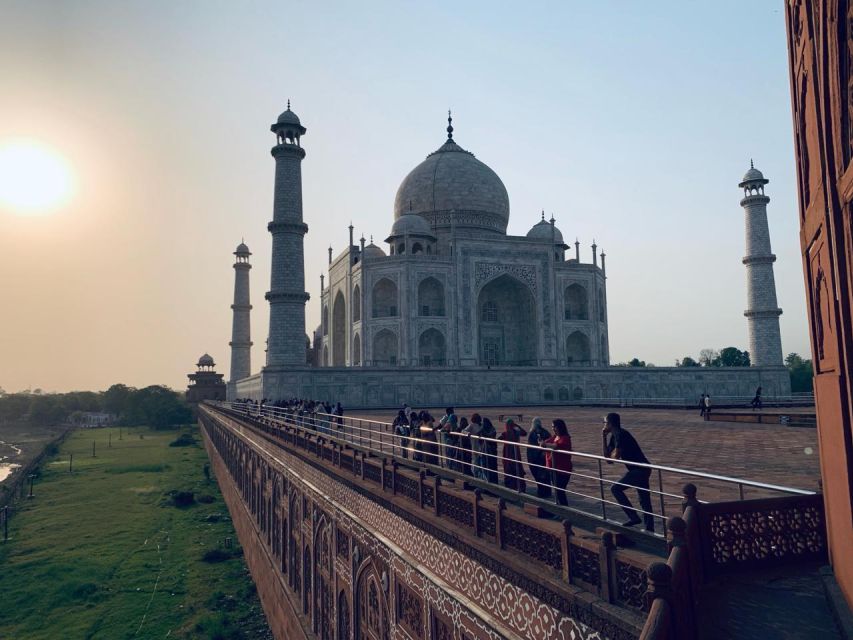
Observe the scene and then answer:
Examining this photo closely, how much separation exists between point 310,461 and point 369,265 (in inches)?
1113

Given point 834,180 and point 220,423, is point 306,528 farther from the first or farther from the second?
point 220,423

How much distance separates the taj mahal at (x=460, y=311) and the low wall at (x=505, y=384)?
0.07 m

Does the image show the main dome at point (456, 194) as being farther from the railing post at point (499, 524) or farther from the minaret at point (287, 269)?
the railing post at point (499, 524)

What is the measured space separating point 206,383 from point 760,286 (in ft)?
185

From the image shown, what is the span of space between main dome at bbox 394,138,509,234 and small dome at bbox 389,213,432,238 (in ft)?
8.19

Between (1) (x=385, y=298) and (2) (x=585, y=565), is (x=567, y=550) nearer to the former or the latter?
(2) (x=585, y=565)

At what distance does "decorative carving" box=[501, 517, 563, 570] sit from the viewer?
4613mm

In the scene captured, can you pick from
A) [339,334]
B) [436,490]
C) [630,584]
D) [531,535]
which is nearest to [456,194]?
[339,334]

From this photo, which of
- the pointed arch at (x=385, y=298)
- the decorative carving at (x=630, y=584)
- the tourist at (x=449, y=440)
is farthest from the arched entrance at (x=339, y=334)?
the decorative carving at (x=630, y=584)

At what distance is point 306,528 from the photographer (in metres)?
12.8

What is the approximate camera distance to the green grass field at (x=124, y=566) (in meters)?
15.9

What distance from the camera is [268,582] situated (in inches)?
640

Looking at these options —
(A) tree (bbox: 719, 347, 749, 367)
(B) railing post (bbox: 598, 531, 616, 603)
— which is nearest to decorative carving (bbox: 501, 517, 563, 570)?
(B) railing post (bbox: 598, 531, 616, 603)

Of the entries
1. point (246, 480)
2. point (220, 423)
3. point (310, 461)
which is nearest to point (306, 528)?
point (310, 461)
